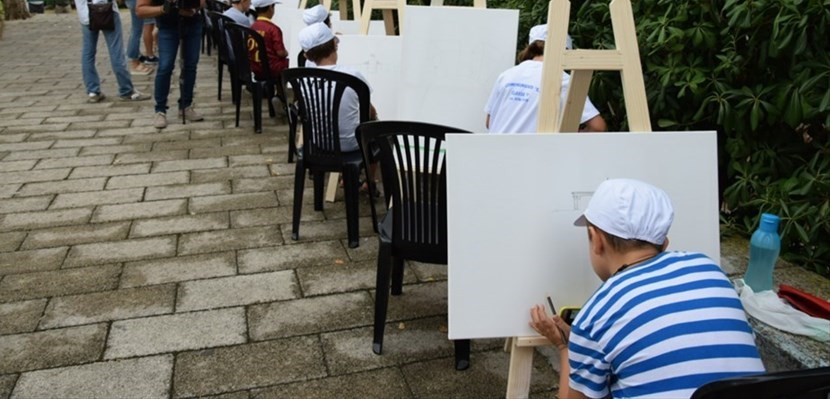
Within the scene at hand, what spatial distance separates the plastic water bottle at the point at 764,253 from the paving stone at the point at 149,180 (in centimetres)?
379

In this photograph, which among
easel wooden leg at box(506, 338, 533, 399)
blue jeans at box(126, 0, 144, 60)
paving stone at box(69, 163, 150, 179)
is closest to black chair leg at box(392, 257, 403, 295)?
easel wooden leg at box(506, 338, 533, 399)

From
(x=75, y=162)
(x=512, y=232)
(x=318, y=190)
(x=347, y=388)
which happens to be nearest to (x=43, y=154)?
(x=75, y=162)

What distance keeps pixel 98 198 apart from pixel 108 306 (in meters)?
1.63

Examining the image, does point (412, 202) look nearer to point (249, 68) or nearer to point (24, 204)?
point (24, 204)

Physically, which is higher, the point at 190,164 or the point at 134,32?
the point at 134,32

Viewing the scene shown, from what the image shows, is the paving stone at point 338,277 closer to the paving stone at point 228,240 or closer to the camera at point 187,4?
the paving stone at point 228,240

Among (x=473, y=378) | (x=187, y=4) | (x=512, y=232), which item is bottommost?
(x=473, y=378)

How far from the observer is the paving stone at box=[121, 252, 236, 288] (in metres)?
3.25

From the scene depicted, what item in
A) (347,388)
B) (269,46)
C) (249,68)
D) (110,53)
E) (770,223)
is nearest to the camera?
(770,223)

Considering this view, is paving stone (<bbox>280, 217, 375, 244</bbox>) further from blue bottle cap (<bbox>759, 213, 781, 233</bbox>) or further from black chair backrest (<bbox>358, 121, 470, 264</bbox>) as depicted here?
blue bottle cap (<bbox>759, 213, 781, 233</bbox>)

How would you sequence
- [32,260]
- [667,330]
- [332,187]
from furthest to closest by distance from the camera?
1. [332,187]
2. [32,260]
3. [667,330]

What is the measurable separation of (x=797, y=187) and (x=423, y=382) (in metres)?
1.68

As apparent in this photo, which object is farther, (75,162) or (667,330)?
(75,162)

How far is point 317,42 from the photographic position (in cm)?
381
